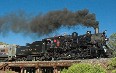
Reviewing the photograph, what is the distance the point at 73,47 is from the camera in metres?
27.8

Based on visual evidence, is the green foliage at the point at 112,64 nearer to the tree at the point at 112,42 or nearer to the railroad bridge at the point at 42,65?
the railroad bridge at the point at 42,65

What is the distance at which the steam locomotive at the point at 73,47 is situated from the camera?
26953 millimetres

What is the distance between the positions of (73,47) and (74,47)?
12 cm

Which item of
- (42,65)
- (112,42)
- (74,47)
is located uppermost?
(112,42)

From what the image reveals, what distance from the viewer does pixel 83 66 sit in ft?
48.7

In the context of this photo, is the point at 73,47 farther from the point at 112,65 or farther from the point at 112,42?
the point at 112,42

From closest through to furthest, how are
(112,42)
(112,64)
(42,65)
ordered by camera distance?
1. (112,64)
2. (42,65)
3. (112,42)

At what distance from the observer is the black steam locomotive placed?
26938mm

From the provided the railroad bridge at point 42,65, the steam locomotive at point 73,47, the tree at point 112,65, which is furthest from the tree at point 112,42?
the tree at point 112,65

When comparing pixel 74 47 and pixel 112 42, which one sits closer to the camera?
pixel 74 47

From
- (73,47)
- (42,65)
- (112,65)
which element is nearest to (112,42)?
(73,47)

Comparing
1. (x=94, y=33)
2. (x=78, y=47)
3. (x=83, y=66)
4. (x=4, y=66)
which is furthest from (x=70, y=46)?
(x=83, y=66)

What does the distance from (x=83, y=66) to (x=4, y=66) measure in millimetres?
16072

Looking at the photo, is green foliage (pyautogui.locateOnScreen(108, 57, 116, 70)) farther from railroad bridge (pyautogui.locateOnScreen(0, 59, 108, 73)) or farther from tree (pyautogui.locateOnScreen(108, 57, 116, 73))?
railroad bridge (pyautogui.locateOnScreen(0, 59, 108, 73))
